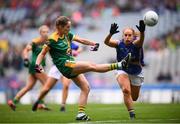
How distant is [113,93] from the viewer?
27.7 meters

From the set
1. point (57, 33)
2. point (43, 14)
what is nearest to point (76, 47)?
point (57, 33)

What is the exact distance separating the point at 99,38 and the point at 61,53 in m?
18.0

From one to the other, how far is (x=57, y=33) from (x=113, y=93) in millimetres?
13129

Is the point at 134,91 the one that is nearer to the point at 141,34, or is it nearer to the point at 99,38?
the point at 141,34

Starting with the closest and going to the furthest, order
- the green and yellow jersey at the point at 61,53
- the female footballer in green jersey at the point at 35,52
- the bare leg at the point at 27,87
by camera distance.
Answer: the green and yellow jersey at the point at 61,53 < the female footballer in green jersey at the point at 35,52 < the bare leg at the point at 27,87

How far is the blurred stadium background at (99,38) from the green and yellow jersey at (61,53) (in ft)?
39.5

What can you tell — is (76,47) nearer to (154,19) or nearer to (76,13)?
(154,19)

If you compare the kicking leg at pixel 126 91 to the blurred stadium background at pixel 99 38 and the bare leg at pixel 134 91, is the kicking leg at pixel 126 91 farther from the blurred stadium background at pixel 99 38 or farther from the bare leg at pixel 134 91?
the blurred stadium background at pixel 99 38

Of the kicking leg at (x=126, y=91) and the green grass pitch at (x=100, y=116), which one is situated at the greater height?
the kicking leg at (x=126, y=91)

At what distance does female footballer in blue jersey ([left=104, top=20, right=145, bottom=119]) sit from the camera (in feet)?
49.4

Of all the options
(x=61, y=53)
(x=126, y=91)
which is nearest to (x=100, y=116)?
(x=126, y=91)

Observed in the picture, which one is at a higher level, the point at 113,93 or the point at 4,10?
the point at 4,10

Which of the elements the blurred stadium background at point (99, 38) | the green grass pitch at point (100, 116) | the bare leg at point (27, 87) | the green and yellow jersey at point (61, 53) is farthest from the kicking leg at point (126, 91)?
the blurred stadium background at point (99, 38)

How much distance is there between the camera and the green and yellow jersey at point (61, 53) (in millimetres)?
14641
